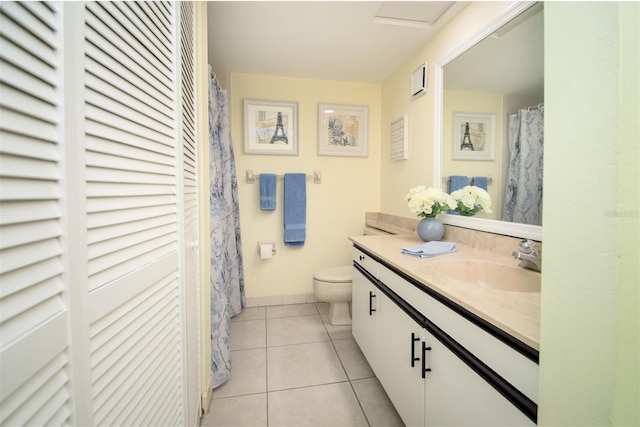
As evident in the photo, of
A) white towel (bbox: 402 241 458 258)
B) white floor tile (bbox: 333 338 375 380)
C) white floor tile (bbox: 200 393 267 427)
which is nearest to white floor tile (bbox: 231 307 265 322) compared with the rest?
white floor tile (bbox: 333 338 375 380)

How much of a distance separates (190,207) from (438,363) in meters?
1.14

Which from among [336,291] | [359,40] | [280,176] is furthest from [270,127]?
[336,291]

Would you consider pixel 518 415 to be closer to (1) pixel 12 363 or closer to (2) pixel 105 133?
(1) pixel 12 363

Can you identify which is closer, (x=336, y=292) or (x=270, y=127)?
(x=336, y=292)

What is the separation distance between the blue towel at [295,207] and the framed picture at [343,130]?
378 millimetres

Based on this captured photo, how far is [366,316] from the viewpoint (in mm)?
1570

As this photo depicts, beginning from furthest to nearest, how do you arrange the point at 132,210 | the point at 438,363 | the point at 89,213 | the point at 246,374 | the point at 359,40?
1. the point at 359,40
2. the point at 246,374
3. the point at 438,363
4. the point at 132,210
5. the point at 89,213

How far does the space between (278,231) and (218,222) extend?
1.06 meters

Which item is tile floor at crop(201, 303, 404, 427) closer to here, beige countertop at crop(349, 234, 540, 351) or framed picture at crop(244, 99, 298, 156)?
beige countertop at crop(349, 234, 540, 351)

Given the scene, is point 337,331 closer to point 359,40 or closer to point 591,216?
point 591,216

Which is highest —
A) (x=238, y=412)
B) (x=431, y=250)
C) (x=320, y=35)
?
(x=320, y=35)

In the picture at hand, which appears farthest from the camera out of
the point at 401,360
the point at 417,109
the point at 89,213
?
the point at 417,109

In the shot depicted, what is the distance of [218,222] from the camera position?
153cm

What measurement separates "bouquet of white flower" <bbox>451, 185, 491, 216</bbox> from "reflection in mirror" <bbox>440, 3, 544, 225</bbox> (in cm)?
4
